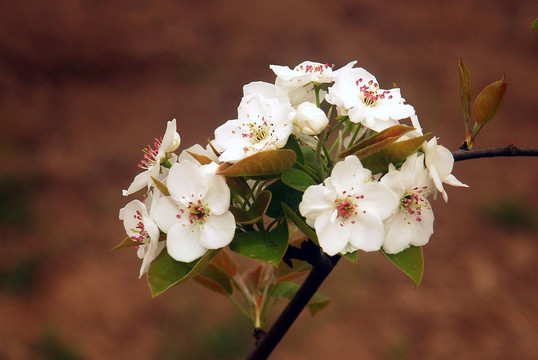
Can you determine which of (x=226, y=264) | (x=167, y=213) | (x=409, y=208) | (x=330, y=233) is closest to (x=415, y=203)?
(x=409, y=208)

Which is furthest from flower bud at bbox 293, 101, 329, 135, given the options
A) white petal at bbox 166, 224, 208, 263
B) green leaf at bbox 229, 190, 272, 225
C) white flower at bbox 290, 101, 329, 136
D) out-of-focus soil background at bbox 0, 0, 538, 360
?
out-of-focus soil background at bbox 0, 0, 538, 360

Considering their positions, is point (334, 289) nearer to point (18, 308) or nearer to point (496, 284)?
point (496, 284)

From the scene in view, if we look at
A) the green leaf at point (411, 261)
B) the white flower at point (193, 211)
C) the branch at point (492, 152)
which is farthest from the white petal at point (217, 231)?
the branch at point (492, 152)

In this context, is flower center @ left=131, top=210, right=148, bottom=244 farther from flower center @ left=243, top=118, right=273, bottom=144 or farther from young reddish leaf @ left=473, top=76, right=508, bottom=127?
young reddish leaf @ left=473, top=76, right=508, bottom=127

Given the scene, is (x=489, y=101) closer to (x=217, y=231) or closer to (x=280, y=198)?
(x=280, y=198)

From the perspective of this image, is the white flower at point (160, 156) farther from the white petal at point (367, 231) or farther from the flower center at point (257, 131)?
the white petal at point (367, 231)

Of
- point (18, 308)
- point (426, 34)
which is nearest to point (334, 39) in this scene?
point (426, 34)
